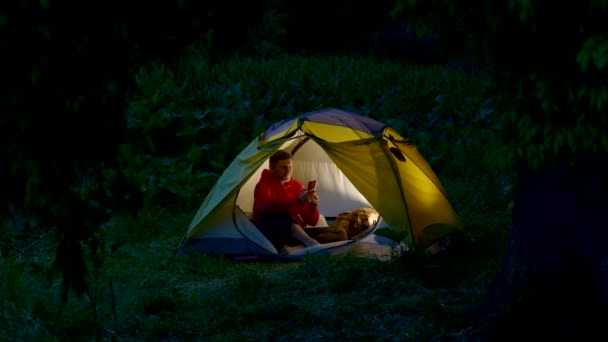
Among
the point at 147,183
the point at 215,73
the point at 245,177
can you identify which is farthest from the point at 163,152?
the point at 245,177

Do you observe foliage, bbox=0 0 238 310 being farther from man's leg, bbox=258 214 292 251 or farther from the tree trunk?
man's leg, bbox=258 214 292 251

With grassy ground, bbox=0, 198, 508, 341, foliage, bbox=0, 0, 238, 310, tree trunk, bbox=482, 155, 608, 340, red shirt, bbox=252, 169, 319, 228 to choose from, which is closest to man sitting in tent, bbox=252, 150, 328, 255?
red shirt, bbox=252, 169, 319, 228

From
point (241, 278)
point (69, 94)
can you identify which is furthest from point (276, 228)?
point (69, 94)

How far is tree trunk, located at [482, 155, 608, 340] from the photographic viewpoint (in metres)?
3.93

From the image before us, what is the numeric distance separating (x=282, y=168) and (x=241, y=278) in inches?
66.0

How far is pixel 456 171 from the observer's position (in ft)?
32.7

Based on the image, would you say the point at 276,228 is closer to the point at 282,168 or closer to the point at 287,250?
the point at 287,250

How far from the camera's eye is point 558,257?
4.12 meters

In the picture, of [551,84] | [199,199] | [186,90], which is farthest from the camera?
[186,90]

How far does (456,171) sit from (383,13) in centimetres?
785

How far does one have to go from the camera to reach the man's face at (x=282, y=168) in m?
7.29

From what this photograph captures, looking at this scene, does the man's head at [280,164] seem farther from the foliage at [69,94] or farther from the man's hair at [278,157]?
the foliage at [69,94]

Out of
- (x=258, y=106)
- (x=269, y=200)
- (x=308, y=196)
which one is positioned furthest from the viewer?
(x=258, y=106)

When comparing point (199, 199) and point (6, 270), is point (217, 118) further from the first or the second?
point (6, 270)
